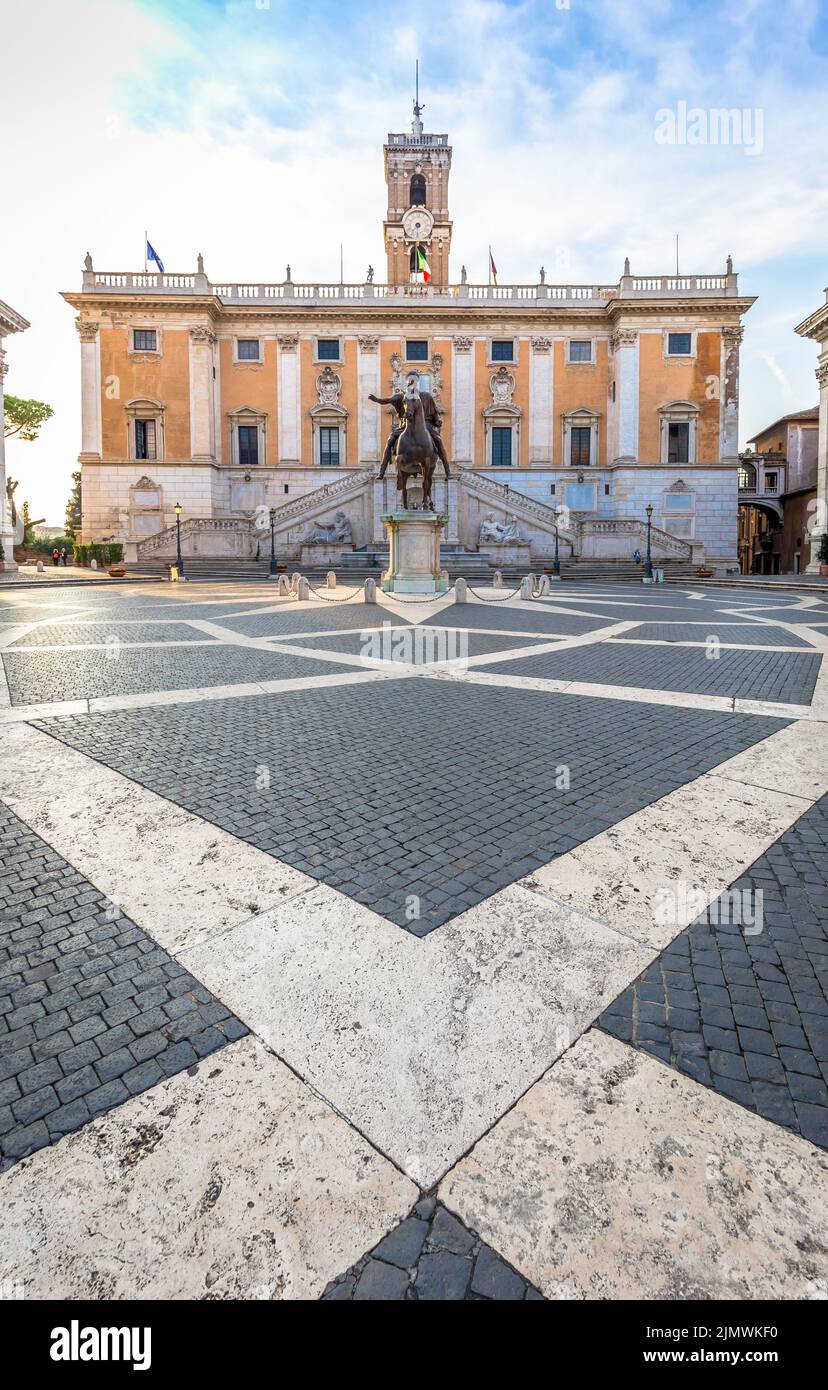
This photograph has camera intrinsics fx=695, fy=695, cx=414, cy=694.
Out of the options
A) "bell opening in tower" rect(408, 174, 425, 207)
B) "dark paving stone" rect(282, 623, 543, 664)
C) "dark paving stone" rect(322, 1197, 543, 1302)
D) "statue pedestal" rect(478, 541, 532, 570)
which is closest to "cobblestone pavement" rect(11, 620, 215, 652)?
"dark paving stone" rect(282, 623, 543, 664)

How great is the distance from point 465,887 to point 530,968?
0.67 metres

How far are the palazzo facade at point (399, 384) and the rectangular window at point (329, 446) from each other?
9 centimetres

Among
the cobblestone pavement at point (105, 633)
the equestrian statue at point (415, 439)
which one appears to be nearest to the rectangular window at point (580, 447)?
the equestrian statue at point (415, 439)

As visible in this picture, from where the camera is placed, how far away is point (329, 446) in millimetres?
43656

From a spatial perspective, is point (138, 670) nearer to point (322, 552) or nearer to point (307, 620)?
point (307, 620)

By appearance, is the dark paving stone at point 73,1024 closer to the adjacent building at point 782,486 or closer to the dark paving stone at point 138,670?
the dark paving stone at point 138,670

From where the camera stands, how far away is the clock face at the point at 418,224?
55156 mm

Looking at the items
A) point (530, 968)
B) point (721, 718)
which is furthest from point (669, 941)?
point (721, 718)

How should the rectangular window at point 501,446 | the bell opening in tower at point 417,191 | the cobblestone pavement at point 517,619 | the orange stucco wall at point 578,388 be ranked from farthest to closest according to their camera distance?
the bell opening in tower at point 417,191, the rectangular window at point 501,446, the orange stucco wall at point 578,388, the cobblestone pavement at point 517,619

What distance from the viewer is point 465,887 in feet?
11.4

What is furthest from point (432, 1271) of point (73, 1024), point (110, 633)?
point (110, 633)

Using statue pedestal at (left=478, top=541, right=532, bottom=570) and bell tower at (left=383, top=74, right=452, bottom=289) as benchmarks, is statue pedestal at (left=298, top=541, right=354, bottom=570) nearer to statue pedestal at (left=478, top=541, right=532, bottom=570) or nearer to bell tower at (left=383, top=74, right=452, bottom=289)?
statue pedestal at (left=478, top=541, right=532, bottom=570)
